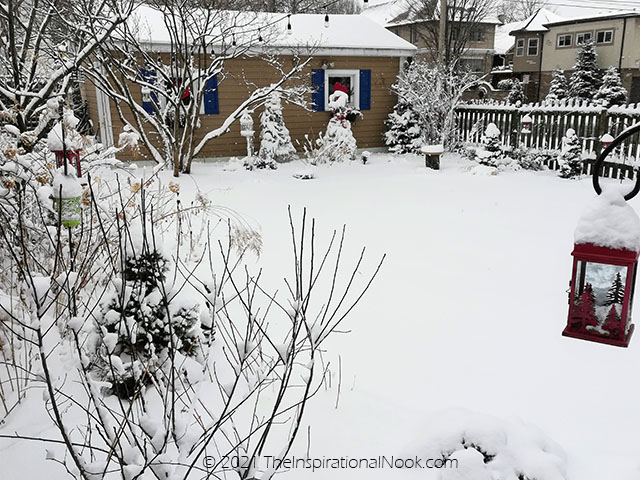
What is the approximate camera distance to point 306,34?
1303cm

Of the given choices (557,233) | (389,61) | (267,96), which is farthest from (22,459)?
(389,61)

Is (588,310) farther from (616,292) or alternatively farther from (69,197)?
(69,197)

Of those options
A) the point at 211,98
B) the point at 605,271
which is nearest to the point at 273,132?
the point at 211,98

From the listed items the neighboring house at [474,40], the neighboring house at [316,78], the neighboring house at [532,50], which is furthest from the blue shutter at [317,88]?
the neighboring house at [532,50]

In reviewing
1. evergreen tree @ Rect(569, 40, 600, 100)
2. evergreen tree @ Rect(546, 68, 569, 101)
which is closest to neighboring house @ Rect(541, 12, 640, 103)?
evergreen tree @ Rect(569, 40, 600, 100)

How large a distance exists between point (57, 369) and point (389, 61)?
12104mm

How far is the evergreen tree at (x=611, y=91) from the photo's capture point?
68.2 ft

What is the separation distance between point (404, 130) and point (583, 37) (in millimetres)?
18688

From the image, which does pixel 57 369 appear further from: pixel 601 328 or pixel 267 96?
pixel 267 96

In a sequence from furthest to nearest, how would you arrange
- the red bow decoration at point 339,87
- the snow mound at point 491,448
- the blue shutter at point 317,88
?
the blue shutter at point 317,88 → the red bow decoration at point 339,87 → the snow mound at point 491,448

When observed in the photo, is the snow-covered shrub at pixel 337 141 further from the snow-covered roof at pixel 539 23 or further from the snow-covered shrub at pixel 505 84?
the snow-covered roof at pixel 539 23

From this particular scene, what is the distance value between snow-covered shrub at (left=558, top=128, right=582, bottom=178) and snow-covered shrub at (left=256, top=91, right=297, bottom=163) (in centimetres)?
555

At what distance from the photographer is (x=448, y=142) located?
1293 centimetres

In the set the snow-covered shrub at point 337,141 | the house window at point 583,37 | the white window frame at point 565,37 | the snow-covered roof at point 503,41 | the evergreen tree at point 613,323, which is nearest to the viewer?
the evergreen tree at point 613,323
